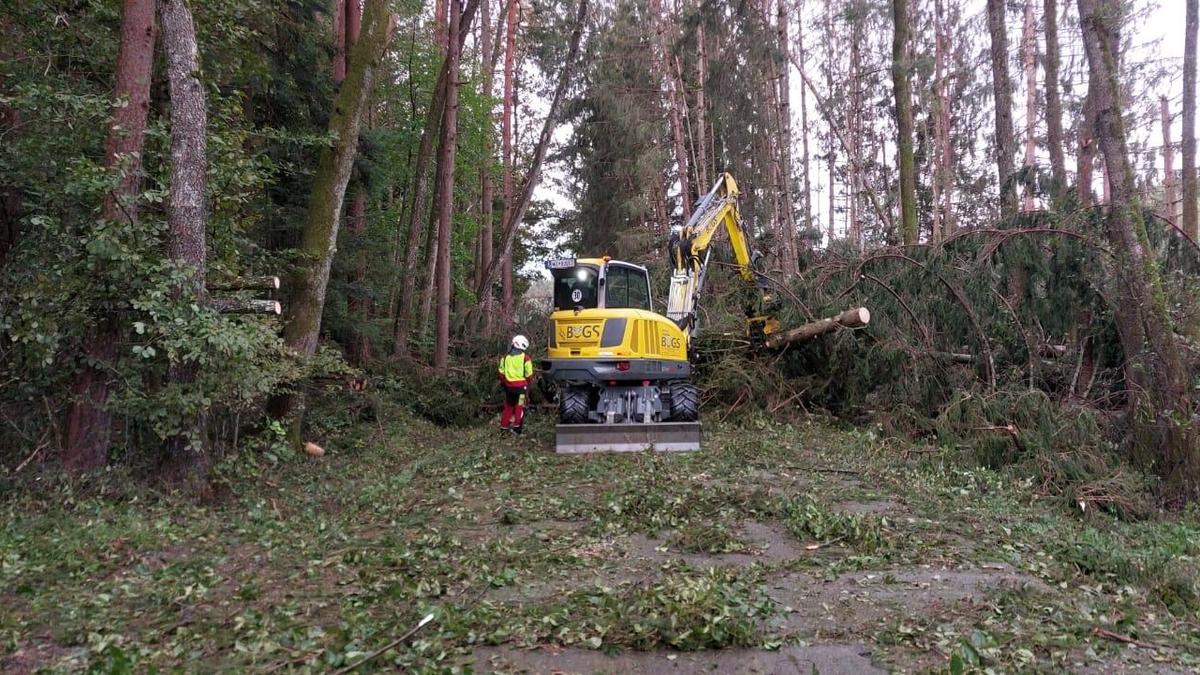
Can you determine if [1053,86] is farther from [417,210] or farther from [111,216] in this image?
[111,216]

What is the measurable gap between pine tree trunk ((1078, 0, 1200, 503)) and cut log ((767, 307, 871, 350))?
292 centimetres

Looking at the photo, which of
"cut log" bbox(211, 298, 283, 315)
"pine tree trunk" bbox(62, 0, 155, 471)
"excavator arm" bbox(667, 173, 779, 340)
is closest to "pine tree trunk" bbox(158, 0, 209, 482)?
"cut log" bbox(211, 298, 283, 315)

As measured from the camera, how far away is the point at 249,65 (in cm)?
901

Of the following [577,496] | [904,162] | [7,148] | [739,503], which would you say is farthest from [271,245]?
[904,162]

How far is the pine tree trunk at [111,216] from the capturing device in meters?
6.49

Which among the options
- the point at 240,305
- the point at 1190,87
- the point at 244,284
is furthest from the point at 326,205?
the point at 1190,87

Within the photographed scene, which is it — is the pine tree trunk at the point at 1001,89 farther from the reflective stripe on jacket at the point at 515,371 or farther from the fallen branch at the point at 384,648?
the fallen branch at the point at 384,648

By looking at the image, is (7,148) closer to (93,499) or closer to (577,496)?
(93,499)

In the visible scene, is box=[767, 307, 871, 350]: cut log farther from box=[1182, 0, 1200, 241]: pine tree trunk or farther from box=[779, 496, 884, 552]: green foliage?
box=[1182, 0, 1200, 241]: pine tree trunk

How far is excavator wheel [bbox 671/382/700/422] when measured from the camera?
10109 mm

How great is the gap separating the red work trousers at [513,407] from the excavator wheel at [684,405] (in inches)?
89.6

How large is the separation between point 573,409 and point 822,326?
3.91 m

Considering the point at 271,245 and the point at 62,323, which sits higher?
the point at 271,245

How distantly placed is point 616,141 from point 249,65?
518 inches
